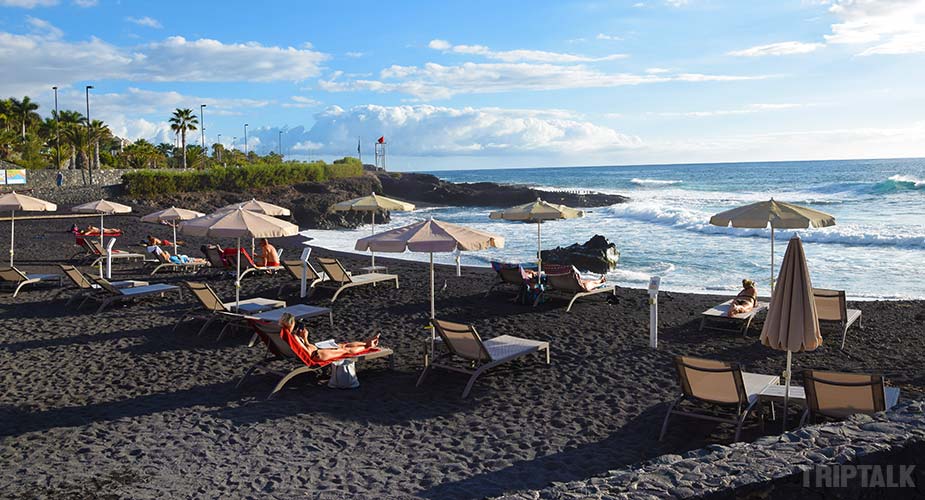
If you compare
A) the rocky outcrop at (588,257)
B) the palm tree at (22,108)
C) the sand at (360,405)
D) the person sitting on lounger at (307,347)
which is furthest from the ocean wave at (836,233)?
the palm tree at (22,108)

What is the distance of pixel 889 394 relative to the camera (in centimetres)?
643

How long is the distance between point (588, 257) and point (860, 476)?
1475 centimetres

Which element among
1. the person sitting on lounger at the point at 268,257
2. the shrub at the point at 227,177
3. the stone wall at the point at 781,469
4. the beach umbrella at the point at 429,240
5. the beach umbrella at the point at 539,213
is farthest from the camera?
the shrub at the point at 227,177

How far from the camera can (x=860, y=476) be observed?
15.2 feet

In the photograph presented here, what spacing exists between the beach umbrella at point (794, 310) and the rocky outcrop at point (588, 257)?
12.7 metres

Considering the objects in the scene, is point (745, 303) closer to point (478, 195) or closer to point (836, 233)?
point (836, 233)

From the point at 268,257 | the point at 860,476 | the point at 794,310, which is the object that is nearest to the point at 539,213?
the point at 268,257

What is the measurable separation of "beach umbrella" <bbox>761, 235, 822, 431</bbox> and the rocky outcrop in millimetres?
12694

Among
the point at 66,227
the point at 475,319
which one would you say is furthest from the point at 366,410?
the point at 66,227

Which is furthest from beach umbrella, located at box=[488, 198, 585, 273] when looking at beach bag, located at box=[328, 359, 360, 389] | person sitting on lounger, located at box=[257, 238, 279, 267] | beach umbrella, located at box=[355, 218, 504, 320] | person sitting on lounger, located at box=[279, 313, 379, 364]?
beach bag, located at box=[328, 359, 360, 389]

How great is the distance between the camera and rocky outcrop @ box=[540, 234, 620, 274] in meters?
19.3

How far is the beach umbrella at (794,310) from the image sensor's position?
6.20m

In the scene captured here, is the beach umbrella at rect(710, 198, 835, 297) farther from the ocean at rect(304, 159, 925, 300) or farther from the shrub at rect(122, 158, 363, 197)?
the shrub at rect(122, 158, 363, 197)

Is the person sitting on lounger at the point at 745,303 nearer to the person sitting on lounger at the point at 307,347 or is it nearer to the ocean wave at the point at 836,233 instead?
the person sitting on lounger at the point at 307,347
